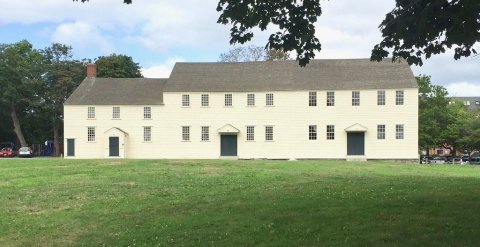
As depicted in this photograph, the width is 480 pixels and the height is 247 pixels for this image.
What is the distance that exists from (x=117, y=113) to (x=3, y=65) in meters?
23.0

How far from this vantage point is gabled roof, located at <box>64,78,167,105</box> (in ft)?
170

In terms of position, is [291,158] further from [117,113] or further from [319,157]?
[117,113]

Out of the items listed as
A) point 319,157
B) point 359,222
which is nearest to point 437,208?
point 359,222

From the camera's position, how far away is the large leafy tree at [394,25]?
32.0 feet

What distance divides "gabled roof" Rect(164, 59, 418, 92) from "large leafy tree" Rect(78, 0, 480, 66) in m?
37.8

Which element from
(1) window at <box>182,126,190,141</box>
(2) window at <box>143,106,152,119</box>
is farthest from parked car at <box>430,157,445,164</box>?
(2) window at <box>143,106,152,119</box>

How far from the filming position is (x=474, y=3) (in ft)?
30.3

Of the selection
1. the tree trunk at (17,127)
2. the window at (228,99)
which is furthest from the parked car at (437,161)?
the tree trunk at (17,127)

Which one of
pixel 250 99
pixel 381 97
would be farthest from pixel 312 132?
pixel 381 97

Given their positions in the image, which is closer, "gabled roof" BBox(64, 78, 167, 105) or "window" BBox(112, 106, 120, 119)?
"window" BBox(112, 106, 120, 119)

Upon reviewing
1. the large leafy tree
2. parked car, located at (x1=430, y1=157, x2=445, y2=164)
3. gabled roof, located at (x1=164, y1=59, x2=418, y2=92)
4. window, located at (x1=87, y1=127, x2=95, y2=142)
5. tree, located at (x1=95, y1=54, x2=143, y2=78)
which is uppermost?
tree, located at (x1=95, y1=54, x2=143, y2=78)

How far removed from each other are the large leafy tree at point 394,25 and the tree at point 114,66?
62025 millimetres

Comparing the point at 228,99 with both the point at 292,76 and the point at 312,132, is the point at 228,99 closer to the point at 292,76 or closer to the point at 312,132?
the point at 292,76

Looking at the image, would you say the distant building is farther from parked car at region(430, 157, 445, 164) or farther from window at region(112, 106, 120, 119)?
parked car at region(430, 157, 445, 164)
